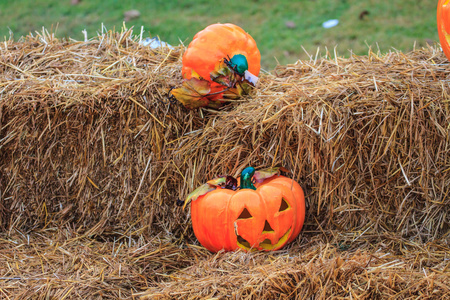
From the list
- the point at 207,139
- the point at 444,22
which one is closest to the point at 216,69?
the point at 207,139

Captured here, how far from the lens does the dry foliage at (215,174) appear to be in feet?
7.54

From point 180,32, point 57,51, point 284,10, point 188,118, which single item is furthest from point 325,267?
point 284,10

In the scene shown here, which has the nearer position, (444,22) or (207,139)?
(444,22)

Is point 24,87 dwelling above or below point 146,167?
above

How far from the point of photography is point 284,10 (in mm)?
6727

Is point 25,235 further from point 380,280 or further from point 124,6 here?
point 124,6

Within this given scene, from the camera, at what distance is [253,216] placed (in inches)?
101

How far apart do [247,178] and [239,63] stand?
2.67 feet

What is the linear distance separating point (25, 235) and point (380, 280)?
2.39 m

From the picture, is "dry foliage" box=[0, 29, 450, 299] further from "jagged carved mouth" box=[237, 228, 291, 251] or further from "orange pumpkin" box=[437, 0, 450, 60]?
"orange pumpkin" box=[437, 0, 450, 60]

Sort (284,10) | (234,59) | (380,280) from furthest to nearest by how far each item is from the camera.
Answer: (284,10)
(234,59)
(380,280)

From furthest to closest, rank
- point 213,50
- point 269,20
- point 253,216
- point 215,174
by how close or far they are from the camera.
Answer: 1. point 269,20
2. point 213,50
3. point 215,174
4. point 253,216

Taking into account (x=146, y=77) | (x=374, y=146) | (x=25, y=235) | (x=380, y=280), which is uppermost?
(x=146, y=77)

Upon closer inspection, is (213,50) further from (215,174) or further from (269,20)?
(269,20)
